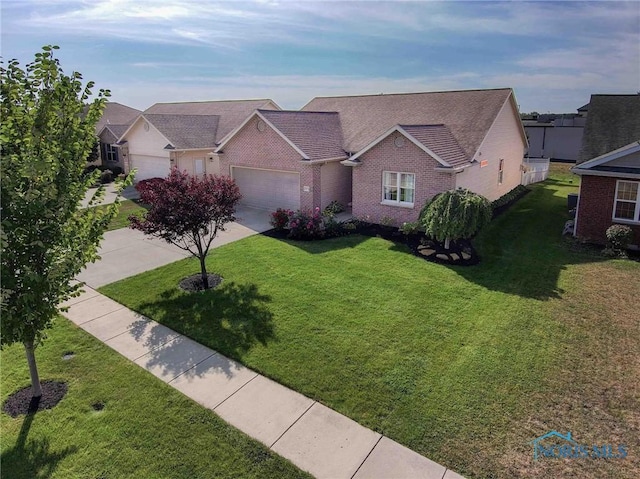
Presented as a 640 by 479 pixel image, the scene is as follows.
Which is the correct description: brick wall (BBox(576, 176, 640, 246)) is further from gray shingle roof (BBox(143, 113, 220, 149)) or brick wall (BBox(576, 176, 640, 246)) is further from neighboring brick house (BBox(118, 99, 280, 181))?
gray shingle roof (BBox(143, 113, 220, 149))

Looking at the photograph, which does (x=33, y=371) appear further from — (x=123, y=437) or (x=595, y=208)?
(x=595, y=208)

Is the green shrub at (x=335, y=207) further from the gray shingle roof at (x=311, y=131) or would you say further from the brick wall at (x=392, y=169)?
the gray shingle roof at (x=311, y=131)

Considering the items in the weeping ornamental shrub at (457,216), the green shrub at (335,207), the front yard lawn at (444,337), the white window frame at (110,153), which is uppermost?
the white window frame at (110,153)

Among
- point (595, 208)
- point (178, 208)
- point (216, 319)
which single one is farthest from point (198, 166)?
point (595, 208)

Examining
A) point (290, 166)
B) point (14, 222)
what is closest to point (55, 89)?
point (14, 222)

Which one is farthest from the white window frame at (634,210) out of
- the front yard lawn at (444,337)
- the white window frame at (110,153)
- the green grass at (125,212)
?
the white window frame at (110,153)

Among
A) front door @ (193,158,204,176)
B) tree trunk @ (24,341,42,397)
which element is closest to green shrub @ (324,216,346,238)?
tree trunk @ (24,341,42,397)
